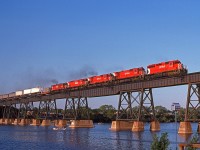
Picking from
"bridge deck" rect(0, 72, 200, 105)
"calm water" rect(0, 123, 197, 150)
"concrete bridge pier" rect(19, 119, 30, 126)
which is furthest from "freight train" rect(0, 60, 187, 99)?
"concrete bridge pier" rect(19, 119, 30, 126)

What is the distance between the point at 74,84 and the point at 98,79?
1364 cm

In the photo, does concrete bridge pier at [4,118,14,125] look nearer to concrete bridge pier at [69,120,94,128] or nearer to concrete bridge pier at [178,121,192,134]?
concrete bridge pier at [69,120,94,128]

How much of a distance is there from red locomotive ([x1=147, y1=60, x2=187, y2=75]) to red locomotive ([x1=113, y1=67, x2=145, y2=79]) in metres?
1.78

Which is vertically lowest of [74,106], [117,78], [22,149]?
[22,149]

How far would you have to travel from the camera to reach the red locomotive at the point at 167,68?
6656cm

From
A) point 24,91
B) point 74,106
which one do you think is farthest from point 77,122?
point 24,91

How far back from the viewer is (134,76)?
7788 centimetres

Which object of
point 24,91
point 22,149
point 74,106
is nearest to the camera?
point 22,149

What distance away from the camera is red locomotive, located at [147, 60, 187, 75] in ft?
218

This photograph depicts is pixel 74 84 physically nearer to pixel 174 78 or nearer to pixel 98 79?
pixel 98 79

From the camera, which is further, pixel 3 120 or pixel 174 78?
pixel 3 120

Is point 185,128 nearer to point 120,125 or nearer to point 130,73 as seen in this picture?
point 130,73

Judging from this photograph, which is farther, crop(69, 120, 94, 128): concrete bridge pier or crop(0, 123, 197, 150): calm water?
crop(69, 120, 94, 128): concrete bridge pier

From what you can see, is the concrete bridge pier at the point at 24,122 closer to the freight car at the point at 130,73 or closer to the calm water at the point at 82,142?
the freight car at the point at 130,73
